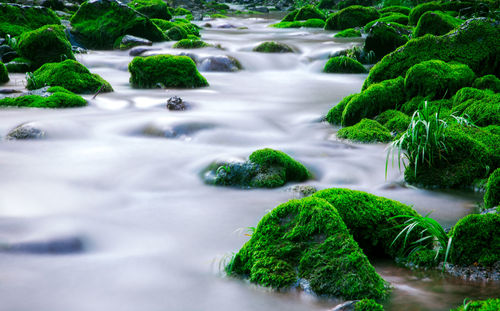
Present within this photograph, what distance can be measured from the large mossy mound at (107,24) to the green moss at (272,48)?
3.57 m

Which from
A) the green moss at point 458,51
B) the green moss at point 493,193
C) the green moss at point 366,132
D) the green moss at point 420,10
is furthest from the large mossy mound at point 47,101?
the green moss at point 420,10

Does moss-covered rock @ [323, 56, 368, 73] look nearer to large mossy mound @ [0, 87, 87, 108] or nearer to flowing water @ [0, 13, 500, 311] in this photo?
flowing water @ [0, 13, 500, 311]

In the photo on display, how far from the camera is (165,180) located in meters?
5.48

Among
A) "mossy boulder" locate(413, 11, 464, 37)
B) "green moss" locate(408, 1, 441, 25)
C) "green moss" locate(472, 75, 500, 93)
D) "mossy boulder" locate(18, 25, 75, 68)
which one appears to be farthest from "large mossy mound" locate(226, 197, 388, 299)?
"green moss" locate(408, 1, 441, 25)

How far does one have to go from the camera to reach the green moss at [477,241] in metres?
3.10

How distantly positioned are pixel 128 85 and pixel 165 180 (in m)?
6.16

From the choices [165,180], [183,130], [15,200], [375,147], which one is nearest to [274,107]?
[183,130]

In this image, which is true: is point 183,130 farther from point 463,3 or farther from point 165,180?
point 463,3

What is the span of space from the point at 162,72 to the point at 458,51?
6047 millimetres

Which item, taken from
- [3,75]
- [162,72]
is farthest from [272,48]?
[3,75]

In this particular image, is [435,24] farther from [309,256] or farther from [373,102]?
[309,256]

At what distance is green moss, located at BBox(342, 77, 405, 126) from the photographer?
24.0 feet

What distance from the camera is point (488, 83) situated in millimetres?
7000

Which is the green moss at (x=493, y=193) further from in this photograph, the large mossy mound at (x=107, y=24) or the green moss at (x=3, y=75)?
the large mossy mound at (x=107, y=24)
